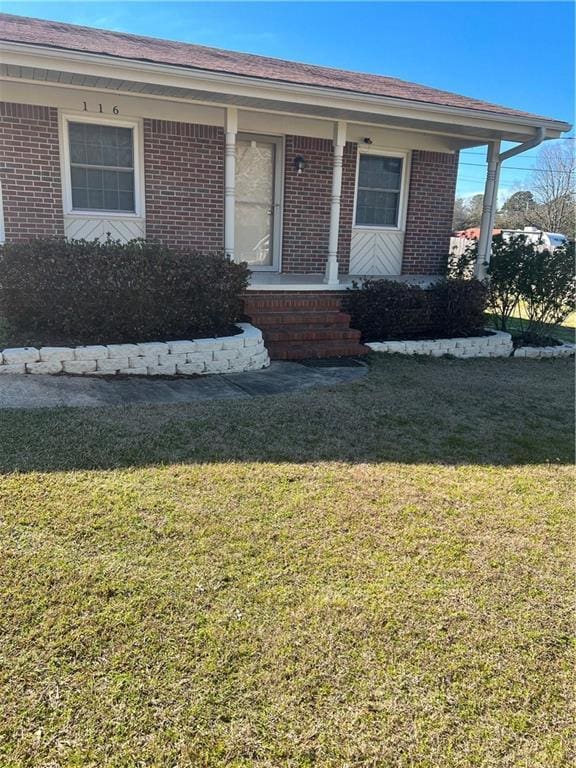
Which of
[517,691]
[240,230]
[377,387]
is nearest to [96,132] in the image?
[240,230]

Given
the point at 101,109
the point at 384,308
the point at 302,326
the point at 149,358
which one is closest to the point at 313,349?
the point at 302,326

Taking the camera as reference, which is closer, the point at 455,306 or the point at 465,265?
the point at 455,306

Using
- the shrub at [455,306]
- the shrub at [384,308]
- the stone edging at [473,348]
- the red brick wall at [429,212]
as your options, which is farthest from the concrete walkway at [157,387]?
the red brick wall at [429,212]

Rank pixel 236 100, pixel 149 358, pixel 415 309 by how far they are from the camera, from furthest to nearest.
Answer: pixel 415 309 < pixel 236 100 < pixel 149 358

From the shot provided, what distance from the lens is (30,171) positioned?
25.1ft

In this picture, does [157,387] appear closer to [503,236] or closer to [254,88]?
[254,88]

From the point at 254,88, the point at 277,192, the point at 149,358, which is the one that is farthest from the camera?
the point at 277,192

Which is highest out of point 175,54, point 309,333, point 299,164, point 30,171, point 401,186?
point 175,54

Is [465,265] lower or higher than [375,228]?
lower

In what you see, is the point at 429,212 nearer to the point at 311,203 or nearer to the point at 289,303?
the point at 311,203

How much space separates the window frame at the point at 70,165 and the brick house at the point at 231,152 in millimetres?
20

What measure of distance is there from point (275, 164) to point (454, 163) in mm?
3405

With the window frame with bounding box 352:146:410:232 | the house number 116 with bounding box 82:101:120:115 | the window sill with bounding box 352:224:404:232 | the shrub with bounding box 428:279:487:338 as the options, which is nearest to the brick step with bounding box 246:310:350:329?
the shrub with bounding box 428:279:487:338

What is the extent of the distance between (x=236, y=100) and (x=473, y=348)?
475 cm
